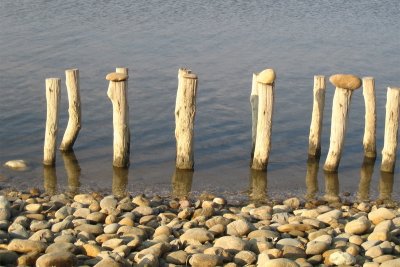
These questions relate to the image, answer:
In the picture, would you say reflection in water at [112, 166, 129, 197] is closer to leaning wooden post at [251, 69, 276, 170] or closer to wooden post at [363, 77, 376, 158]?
leaning wooden post at [251, 69, 276, 170]

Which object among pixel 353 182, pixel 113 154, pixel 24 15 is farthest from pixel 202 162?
pixel 24 15

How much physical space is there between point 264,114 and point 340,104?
5.09 ft

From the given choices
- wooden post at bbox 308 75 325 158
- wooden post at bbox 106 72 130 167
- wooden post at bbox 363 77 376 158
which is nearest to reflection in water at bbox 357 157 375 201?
wooden post at bbox 363 77 376 158

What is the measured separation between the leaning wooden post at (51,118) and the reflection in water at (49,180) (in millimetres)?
128

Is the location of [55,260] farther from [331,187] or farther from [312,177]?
[312,177]

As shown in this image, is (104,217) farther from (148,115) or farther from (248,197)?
(148,115)

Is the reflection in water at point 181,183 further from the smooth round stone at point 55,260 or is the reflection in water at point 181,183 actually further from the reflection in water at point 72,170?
the smooth round stone at point 55,260

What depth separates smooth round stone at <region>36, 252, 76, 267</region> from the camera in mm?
9172

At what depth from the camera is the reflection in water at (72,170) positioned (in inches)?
603

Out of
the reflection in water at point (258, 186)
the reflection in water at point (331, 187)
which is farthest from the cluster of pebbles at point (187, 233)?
the reflection in water at point (258, 186)

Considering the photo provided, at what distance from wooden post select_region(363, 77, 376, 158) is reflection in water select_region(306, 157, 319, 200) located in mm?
1154

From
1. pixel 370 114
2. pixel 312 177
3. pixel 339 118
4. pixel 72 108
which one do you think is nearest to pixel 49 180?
pixel 72 108

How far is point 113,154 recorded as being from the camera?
1636 centimetres

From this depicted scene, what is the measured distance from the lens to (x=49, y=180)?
51.4 feet
